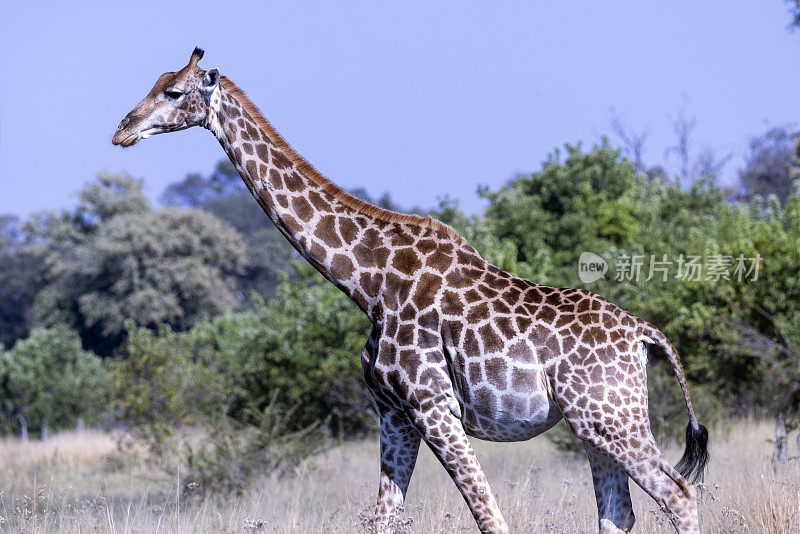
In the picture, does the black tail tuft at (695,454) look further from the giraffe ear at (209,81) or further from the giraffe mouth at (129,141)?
the giraffe mouth at (129,141)

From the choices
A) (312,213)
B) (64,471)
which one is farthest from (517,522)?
(64,471)

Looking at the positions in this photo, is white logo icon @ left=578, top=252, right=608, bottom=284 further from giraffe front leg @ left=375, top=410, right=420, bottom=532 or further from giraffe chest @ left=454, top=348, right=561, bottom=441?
giraffe chest @ left=454, top=348, right=561, bottom=441

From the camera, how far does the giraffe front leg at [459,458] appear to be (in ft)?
14.8

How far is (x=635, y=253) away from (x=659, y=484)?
13.2 metres

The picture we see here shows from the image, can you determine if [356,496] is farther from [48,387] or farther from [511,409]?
[48,387]

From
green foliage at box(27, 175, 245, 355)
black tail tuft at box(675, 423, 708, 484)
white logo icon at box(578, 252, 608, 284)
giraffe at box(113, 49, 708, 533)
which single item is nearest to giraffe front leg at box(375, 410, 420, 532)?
giraffe at box(113, 49, 708, 533)

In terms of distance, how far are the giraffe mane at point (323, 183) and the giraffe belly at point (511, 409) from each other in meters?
1.03

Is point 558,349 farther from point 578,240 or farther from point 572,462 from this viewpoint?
point 578,240

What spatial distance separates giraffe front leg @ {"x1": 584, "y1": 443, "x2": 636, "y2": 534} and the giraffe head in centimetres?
317

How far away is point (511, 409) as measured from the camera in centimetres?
465

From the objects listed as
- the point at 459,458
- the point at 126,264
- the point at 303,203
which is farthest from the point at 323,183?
the point at 126,264

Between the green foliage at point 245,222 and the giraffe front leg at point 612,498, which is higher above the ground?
the green foliage at point 245,222

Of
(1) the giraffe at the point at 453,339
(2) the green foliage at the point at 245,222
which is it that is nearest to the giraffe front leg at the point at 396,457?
(1) the giraffe at the point at 453,339

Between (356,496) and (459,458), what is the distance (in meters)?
2.71
